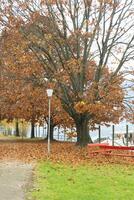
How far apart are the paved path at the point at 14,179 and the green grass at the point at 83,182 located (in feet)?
1.14

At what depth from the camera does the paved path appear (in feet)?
43.3

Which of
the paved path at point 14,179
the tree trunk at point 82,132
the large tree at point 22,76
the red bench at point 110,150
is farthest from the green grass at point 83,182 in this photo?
the tree trunk at point 82,132

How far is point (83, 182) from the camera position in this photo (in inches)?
629

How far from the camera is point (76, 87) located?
3344cm

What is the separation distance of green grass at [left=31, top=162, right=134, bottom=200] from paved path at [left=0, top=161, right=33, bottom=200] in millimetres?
349

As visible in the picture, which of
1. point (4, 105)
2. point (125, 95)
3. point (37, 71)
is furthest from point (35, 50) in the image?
point (4, 105)

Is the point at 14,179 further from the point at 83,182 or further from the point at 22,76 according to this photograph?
the point at 22,76

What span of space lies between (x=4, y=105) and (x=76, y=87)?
18.2 metres

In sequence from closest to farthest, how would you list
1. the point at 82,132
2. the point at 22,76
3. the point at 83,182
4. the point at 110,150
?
the point at 83,182, the point at 110,150, the point at 22,76, the point at 82,132

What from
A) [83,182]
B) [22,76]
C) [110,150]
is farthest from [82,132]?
[83,182]

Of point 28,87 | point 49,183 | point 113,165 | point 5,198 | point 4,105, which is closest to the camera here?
point 5,198

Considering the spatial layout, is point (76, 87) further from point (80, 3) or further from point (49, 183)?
point (49, 183)

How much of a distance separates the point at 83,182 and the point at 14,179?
78.0 inches

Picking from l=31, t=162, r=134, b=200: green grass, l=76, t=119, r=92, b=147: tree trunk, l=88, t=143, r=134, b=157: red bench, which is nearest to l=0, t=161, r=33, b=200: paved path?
l=31, t=162, r=134, b=200: green grass
